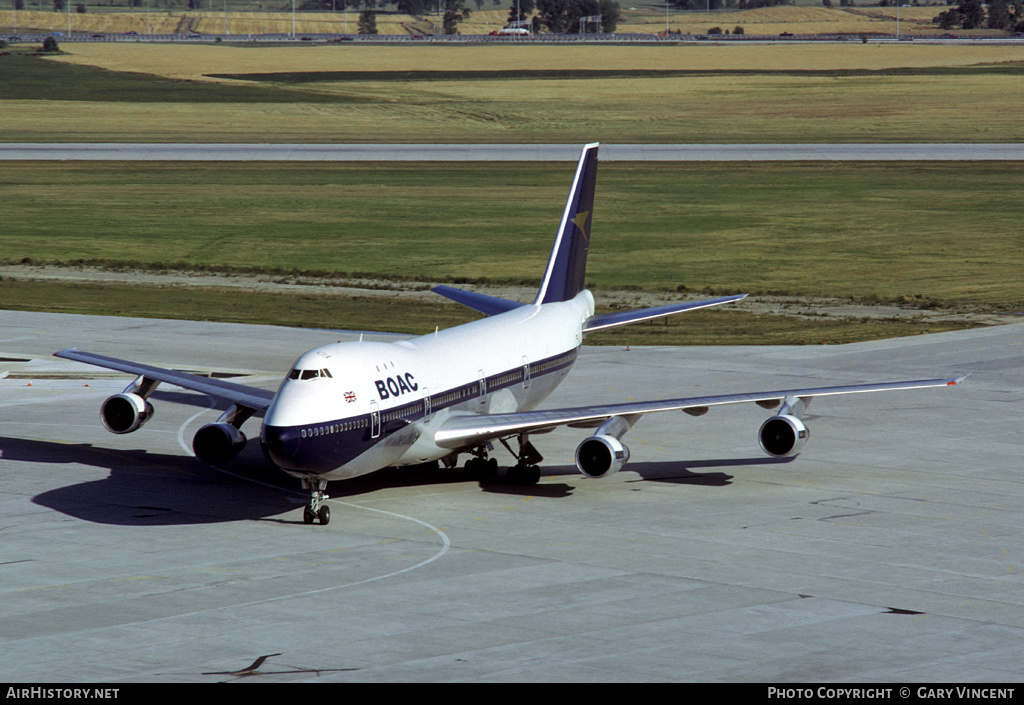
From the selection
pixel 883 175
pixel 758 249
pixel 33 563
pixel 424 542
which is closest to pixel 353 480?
pixel 424 542

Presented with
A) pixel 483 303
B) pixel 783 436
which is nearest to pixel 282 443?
pixel 783 436

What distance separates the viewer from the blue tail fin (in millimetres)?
46812

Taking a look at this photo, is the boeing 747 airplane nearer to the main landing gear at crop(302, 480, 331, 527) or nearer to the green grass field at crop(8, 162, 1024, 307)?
the main landing gear at crop(302, 480, 331, 527)

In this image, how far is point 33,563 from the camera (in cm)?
3022

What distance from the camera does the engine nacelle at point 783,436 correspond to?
1464 inches

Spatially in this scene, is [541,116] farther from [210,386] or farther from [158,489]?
[158,489]

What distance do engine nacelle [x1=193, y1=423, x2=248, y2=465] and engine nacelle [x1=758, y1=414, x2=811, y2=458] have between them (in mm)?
15079

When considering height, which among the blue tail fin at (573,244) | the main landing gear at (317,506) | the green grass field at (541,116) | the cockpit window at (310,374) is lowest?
the main landing gear at (317,506)

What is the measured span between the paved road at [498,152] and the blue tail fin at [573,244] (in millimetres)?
88140

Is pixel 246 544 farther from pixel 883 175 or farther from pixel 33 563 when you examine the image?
pixel 883 175

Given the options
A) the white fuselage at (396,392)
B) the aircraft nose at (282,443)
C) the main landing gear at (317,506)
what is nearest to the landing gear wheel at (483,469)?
the white fuselage at (396,392)

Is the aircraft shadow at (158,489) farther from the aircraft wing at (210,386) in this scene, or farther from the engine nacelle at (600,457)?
the engine nacelle at (600,457)

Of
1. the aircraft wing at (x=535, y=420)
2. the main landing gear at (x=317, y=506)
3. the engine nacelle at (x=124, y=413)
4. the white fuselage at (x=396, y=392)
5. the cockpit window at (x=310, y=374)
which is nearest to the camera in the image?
the white fuselage at (x=396, y=392)

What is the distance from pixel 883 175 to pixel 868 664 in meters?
105
